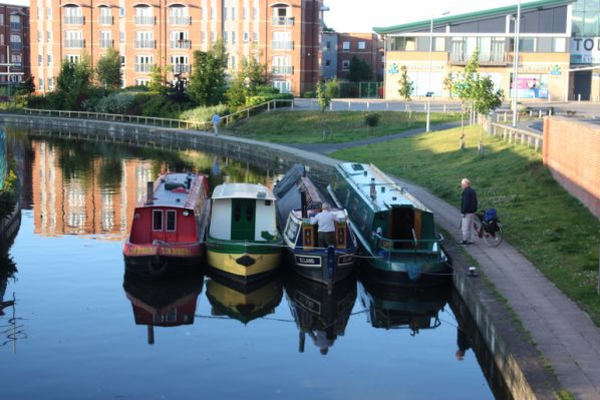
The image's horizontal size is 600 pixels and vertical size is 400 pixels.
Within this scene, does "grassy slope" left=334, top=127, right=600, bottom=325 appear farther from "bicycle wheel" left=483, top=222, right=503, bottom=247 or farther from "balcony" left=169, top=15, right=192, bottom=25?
"balcony" left=169, top=15, right=192, bottom=25

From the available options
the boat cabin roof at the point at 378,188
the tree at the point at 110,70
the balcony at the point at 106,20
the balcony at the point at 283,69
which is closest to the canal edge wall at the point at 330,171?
the boat cabin roof at the point at 378,188

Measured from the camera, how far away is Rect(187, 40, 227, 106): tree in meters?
77.9

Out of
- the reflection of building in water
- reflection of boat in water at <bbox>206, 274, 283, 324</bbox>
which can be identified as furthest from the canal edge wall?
the reflection of building in water

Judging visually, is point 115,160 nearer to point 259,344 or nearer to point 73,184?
point 73,184

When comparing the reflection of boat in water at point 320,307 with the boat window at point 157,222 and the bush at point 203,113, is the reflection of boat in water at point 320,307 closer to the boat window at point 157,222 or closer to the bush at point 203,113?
the boat window at point 157,222

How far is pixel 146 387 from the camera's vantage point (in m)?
16.8

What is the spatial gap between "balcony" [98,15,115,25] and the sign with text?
2017 inches

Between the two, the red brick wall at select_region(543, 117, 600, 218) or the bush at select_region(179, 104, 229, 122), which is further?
the bush at select_region(179, 104, 229, 122)

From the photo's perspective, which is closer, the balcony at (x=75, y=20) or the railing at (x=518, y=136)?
the railing at (x=518, y=136)

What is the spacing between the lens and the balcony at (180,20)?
10069cm

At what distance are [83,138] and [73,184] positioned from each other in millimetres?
31026

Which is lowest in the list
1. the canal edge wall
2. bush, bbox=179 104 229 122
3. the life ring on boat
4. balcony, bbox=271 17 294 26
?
the life ring on boat

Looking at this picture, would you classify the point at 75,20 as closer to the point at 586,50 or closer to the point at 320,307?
the point at 586,50

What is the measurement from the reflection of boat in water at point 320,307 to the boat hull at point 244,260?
0.89 metres
